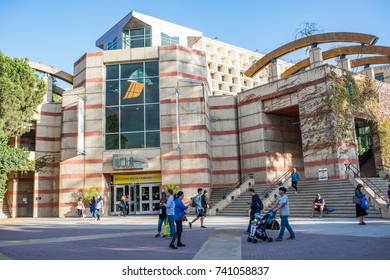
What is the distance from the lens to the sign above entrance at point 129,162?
2608 cm

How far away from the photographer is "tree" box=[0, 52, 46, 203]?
23922 mm

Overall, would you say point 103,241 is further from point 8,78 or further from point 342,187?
point 8,78

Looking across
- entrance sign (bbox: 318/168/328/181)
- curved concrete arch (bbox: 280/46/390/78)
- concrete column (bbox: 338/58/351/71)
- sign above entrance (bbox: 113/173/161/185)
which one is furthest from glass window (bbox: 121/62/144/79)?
curved concrete arch (bbox: 280/46/390/78)

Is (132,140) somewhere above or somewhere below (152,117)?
below

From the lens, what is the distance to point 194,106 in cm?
2669

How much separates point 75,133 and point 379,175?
23.3 m

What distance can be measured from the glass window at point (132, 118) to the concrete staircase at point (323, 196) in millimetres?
9322

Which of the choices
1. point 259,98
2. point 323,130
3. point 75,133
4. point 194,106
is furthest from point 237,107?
point 75,133

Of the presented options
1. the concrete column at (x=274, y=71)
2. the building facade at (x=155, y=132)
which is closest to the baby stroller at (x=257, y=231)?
the building facade at (x=155, y=132)

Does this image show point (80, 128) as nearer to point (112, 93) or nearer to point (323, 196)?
point (112, 93)

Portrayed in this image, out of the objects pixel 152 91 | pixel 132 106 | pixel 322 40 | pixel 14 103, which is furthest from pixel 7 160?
pixel 322 40

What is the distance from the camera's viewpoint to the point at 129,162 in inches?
1027

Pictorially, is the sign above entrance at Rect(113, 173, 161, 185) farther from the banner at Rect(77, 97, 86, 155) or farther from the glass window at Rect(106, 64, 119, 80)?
the glass window at Rect(106, 64, 119, 80)

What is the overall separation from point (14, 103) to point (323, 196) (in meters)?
21.4
